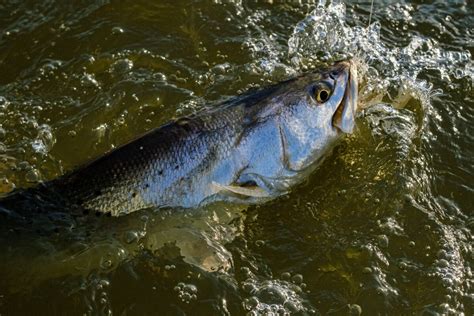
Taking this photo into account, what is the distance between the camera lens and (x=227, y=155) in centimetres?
300

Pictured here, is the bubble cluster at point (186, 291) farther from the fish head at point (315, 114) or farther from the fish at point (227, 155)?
the fish head at point (315, 114)

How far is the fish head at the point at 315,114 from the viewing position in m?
3.09

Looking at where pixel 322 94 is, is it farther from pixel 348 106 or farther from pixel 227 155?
pixel 227 155

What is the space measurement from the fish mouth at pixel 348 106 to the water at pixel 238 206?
0.35 m

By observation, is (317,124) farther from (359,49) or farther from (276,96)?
(359,49)

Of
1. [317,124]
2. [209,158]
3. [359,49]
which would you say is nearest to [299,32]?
[359,49]

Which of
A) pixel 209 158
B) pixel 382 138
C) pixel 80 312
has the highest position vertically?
pixel 209 158

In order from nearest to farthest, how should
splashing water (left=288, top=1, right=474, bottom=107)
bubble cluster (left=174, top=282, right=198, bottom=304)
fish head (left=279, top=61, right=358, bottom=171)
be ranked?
bubble cluster (left=174, top=282, right=198, bottom=304) < fish head (left=279, top=61, right=358, bottom=171) < splashing water (left=288, top=1, right=474, bottom=107)

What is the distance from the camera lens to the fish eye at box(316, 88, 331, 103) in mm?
3111

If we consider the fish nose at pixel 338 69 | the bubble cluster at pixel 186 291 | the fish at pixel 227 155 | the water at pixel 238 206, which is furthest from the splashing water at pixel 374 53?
the bubble cluster at pixel 186 291

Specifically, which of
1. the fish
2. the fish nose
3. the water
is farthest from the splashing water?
the fish

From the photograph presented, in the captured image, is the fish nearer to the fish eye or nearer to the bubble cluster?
the fish eye

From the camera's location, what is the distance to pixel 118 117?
12.4 ft

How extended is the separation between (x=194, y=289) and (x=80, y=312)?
19.0 inches
